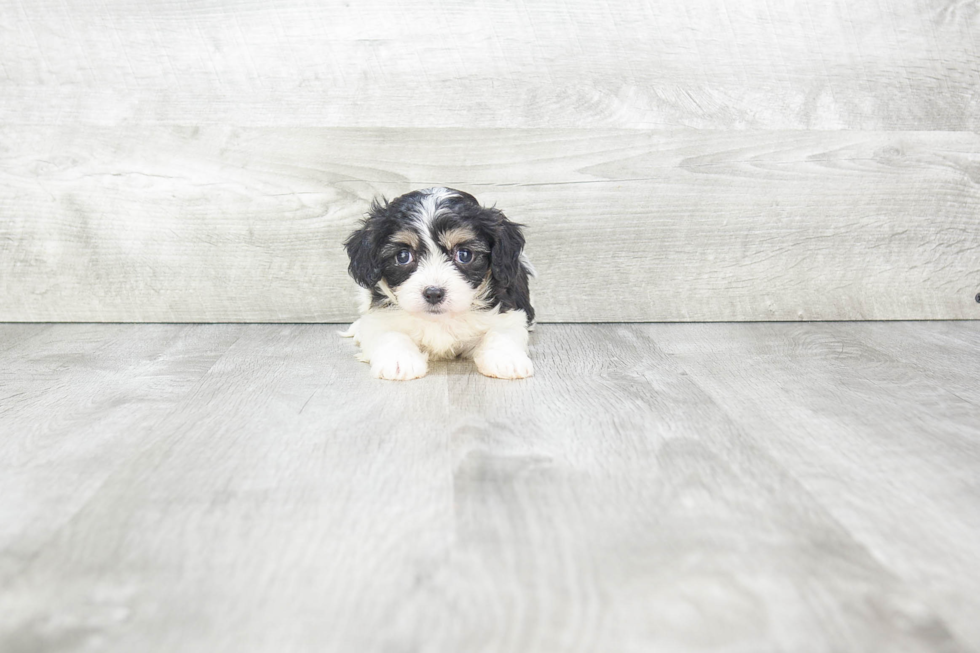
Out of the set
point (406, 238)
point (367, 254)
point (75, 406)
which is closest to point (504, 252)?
point (406, 238)

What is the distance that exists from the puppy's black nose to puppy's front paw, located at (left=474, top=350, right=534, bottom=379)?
0.75ft

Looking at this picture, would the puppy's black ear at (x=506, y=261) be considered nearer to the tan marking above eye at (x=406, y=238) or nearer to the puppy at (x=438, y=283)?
the puppy at (x=438, y=283)

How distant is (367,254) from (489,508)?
1.10 meters

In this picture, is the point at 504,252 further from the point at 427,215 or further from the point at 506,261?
the point at 427,215

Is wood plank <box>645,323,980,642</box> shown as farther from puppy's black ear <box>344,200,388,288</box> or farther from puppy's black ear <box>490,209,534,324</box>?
puppy's black ear <box>344,200,388,288</box>

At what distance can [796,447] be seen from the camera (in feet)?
5.47

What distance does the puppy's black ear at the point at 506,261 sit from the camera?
2258mm

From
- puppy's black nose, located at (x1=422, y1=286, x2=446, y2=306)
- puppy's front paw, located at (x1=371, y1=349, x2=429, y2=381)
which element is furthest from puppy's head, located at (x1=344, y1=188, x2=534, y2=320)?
puppy's front paw, located at (x1=371, y1=349, x2=429, y2=381)

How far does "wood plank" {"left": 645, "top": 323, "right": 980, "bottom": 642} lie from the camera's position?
124 cm

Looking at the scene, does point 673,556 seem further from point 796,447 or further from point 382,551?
point 796,447

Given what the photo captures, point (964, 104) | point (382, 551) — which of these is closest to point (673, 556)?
point (382, 551)

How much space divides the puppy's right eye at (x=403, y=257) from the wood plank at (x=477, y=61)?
785 mm

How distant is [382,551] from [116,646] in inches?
15.1

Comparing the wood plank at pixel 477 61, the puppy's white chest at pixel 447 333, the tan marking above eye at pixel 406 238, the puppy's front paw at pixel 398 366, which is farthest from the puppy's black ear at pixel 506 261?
the wood plank at pixel 477 61
